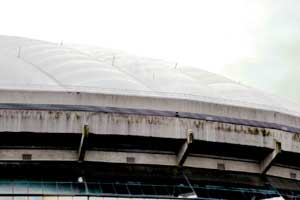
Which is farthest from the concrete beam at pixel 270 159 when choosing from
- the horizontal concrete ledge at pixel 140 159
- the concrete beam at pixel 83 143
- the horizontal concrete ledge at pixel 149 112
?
the concrete beam at pixel 83 143

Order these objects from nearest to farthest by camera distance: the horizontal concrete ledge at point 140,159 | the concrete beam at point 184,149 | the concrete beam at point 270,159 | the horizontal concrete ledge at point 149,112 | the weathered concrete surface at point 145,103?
the horizontal concrete ledge at point 140,159 < the horizontal concrete ledge at point 149,112 < the concrete beam at point 184,149 < the weathered concrete surface at point 145,103 < the concrete beam at point 270,159

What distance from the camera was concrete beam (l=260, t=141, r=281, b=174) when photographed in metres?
29.5

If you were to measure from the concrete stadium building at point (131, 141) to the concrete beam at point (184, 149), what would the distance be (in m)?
0.03

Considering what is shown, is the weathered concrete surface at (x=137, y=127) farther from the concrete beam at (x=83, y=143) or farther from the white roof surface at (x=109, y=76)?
the white roof surface at (x=109, y=76)

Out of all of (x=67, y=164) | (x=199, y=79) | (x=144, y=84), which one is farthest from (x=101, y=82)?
(x=199, y=79)

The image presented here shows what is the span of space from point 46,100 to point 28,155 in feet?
6.83

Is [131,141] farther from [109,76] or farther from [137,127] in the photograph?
[109,76]

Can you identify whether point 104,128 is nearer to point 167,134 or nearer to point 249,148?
point 167,134

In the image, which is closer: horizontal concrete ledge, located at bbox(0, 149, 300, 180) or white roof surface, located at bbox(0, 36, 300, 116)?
horizontal concrete ledge, located at bbox(0, 149, 300, 180)

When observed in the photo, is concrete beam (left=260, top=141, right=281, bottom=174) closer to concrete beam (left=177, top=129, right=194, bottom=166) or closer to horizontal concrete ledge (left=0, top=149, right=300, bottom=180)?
horizontal concrete ledge (left=0, top=149, right=300, bottom=180)

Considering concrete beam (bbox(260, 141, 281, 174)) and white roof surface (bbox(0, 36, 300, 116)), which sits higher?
white roof surface (bbox(0, 36, 300, 116))

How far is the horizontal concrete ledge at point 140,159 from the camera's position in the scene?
27.6m

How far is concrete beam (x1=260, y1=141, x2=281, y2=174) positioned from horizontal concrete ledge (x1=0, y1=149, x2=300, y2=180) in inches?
8.0

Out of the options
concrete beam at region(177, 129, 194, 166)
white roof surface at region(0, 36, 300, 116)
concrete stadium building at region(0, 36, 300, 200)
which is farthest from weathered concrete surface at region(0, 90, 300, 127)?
concrete beam at region(177, 129, 194, 166)
